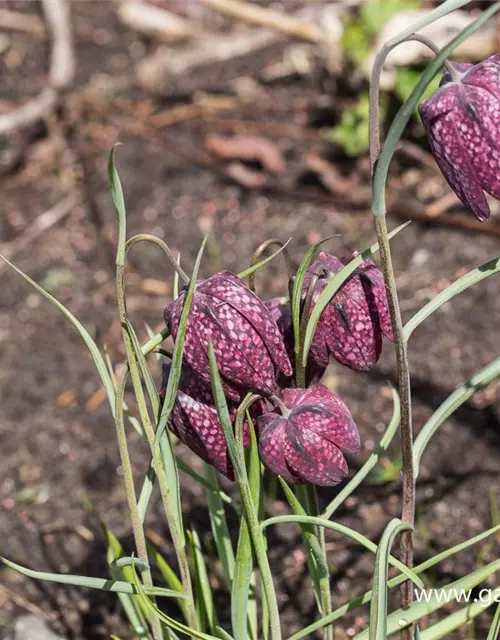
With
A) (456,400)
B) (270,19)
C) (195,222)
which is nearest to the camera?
(456,400)

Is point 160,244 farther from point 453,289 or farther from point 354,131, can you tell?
point 354,131

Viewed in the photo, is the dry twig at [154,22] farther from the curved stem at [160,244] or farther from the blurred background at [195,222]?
the curved stem at [160,244]

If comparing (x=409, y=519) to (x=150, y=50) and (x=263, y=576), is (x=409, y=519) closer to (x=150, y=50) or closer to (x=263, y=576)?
(x=263, y=576)

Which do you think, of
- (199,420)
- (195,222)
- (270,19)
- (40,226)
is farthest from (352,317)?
(270,19)

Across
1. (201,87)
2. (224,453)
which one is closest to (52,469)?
(224,453)

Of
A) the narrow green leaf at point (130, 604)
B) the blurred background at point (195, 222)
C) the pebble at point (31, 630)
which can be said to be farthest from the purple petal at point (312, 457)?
the pebble at point (31, 630)

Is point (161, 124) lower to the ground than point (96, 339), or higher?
higher
